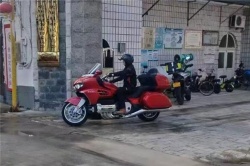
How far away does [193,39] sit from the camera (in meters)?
13.7

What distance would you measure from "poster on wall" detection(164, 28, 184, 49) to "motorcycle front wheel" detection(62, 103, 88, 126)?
566cm

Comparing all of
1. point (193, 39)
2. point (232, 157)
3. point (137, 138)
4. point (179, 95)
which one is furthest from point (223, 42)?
point (232, 157)

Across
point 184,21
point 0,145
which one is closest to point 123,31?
point 184,21

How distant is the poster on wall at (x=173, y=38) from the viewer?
41.9ft

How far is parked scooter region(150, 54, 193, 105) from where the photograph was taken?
1113 cm

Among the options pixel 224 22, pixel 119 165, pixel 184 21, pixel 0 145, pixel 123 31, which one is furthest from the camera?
pixel 224 22

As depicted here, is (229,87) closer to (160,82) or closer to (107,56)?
(107,56)

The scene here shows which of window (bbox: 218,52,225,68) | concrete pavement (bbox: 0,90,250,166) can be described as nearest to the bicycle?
window (bbox: 218,52,225,68)

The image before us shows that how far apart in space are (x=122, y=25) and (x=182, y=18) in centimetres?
371

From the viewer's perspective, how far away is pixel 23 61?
383 inches

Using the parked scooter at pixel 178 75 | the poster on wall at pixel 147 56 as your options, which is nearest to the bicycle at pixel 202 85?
the parked scooter at pixel 178 75

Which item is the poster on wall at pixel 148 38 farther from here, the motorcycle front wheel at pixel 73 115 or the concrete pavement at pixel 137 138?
the motorcycle front wheel at pixel 73 115

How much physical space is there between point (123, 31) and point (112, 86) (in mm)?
2672

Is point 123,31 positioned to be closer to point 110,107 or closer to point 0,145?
point 110,107
